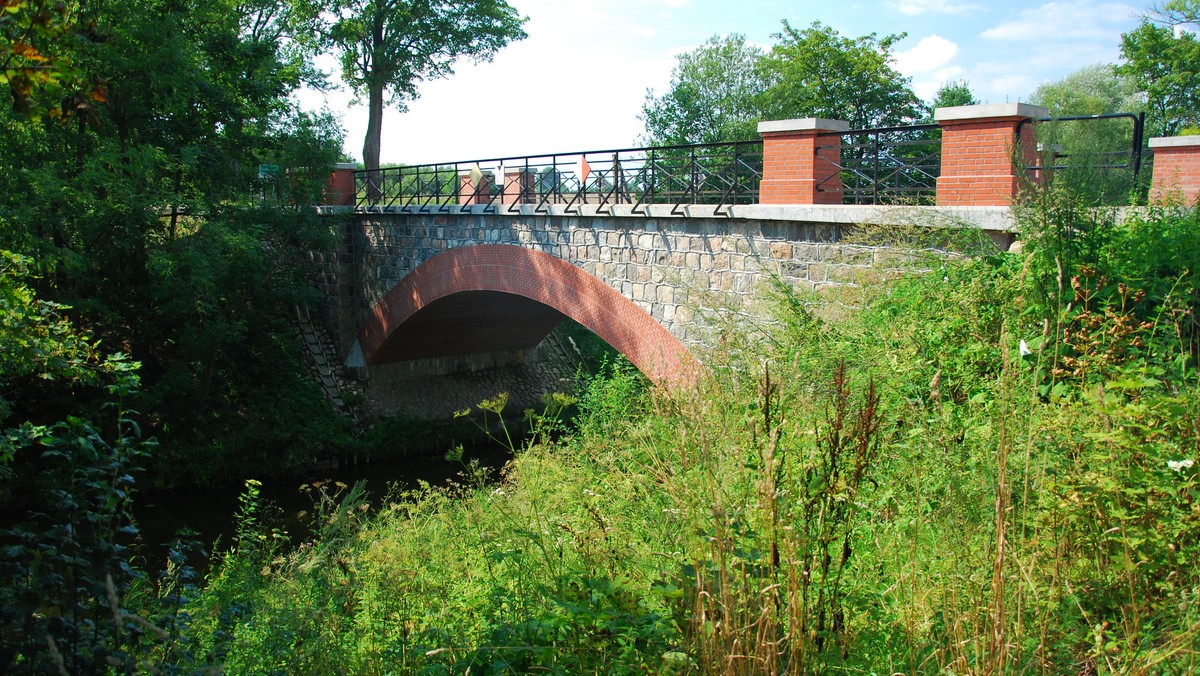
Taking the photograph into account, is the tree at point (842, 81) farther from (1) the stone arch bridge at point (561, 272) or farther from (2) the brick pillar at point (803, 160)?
(2) the brick pillar at point (803, 160)

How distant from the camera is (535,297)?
13.1 meters

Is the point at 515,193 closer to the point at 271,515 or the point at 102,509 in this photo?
the point at 271,515

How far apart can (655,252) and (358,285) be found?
952 cm

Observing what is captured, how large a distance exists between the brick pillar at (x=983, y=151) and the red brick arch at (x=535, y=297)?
8.26 feet

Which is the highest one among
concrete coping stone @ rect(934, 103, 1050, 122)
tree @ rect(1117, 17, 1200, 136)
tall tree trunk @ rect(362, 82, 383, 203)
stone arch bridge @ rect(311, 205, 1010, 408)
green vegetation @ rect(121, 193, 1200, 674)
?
tree @ rect(1117, 17, 1200, 136)

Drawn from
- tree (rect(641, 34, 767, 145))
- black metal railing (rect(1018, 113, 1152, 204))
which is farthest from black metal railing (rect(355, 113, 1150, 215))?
tree (rect(641, 34, 767, 145))

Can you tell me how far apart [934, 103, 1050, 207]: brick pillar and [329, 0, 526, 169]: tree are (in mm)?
18144

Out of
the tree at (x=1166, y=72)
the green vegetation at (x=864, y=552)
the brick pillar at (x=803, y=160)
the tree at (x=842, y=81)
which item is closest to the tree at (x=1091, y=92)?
the tree at (x=1166, y=72)

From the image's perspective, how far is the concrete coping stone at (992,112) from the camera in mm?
6812

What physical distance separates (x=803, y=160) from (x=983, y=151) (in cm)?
175

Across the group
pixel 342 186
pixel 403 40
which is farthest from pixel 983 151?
pixel 403 40

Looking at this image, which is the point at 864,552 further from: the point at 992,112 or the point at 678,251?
the point at 678,251

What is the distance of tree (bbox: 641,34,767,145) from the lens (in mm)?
28094

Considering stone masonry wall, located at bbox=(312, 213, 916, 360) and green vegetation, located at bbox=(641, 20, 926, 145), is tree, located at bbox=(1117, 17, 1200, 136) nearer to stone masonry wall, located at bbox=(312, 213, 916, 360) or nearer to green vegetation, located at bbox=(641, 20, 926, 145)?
green vegetation, located at bbox=(641, 20, 926, 145)
